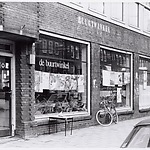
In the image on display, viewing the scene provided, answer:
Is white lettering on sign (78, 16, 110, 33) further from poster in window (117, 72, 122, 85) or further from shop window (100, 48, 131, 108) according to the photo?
poster in window (117, 72, 122, 85)

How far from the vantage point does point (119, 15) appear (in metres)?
15.2

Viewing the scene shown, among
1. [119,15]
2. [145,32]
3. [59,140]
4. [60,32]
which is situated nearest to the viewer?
[59,140]

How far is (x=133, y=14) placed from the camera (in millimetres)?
16641

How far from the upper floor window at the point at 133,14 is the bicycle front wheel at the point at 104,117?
555 centimetres

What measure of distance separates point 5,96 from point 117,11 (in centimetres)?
785

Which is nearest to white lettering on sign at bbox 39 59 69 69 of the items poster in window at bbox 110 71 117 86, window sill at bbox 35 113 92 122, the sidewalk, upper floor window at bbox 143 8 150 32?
window sill at bbox 35 113 92 122

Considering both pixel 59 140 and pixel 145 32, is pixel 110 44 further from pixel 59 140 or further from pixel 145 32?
pixel 59 140

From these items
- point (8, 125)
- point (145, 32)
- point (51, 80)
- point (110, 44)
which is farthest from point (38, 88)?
point (145, 32)

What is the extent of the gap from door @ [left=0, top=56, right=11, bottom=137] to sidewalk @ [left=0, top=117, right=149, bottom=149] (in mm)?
368

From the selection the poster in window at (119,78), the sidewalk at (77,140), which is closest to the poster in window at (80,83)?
the sidewalk at (77,140)

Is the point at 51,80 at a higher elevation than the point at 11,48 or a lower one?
lower

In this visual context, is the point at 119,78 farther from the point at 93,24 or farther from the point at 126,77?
the point at 93,24

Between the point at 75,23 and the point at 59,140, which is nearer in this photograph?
the point at 59,140

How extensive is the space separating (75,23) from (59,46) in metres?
1.18
